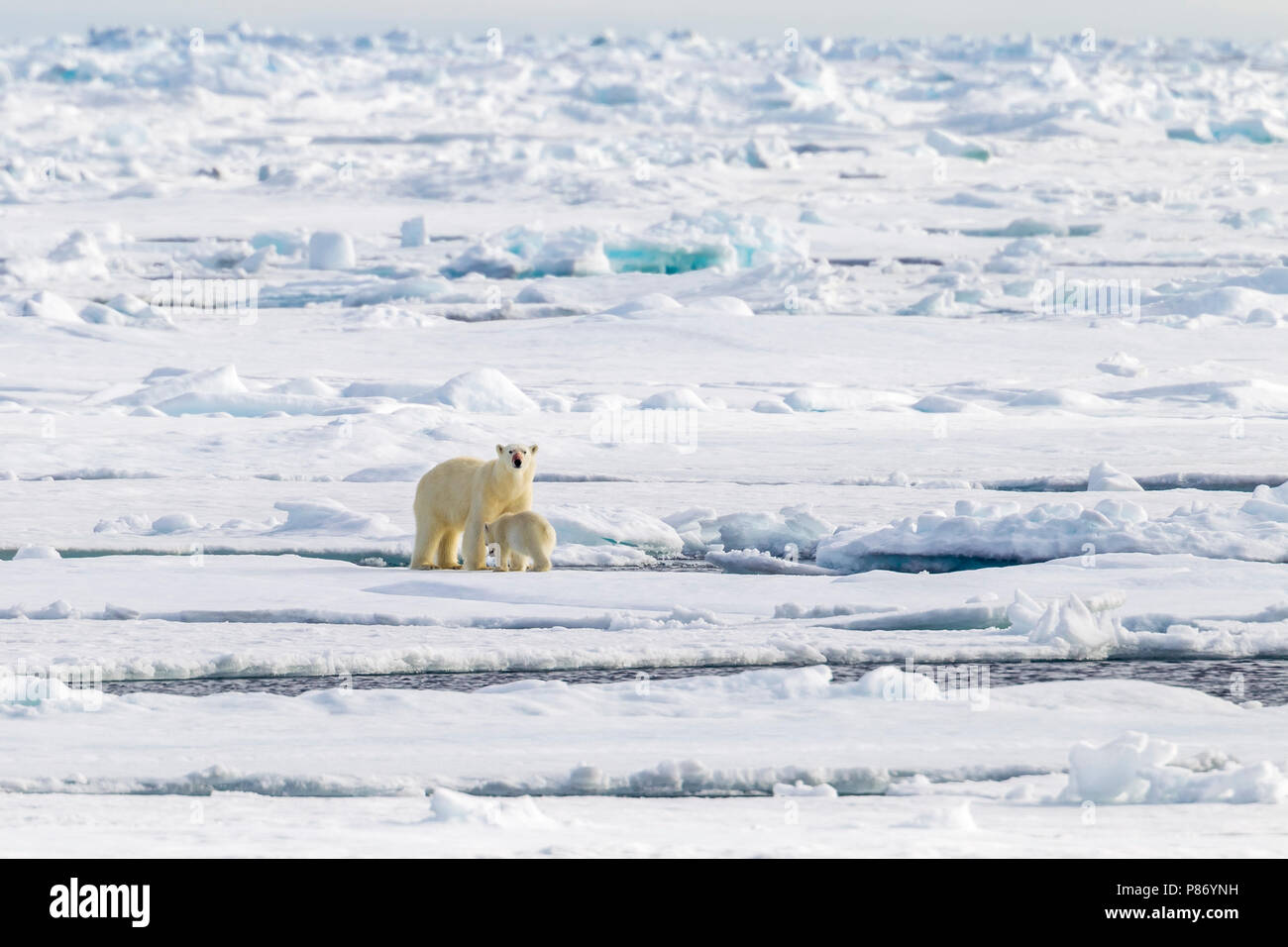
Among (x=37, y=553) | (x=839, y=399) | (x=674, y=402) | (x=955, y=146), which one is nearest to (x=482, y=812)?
(x=37, y=553)

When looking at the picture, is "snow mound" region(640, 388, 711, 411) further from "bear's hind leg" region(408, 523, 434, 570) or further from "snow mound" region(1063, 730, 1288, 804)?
"snow mound" region(1063, 730, 1288, 804)

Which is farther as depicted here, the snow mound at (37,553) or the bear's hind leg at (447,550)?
the snow mound at (37,553)

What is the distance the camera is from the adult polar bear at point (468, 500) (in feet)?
20.5

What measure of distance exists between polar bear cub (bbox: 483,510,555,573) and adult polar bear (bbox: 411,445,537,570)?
5 cm

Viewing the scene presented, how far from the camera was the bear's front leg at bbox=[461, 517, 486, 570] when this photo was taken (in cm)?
634

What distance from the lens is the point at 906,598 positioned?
586 cm

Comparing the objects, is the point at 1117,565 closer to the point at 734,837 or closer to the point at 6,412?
the point at 734,837

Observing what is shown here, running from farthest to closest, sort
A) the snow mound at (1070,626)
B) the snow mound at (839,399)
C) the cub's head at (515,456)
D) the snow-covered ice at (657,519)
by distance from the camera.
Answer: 1. the snow mound at (839,399)
2. the cub's head at (515,456)
3. the snow mound at (1070,626)
4. the snow-covered ice at (657,519)

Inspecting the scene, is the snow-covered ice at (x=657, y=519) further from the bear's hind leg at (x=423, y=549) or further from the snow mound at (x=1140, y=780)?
the bear's hind leg at (x=423, y=549)

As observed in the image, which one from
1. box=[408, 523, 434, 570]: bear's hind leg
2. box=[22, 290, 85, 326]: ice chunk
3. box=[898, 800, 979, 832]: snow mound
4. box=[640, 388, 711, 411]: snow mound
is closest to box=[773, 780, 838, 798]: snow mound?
box=[898, 800, 979, 832]: snow mound

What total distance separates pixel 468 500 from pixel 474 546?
0.16m

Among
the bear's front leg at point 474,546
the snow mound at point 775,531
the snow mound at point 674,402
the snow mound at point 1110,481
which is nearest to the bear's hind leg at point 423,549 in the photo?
the bear's front leg at point 474,546

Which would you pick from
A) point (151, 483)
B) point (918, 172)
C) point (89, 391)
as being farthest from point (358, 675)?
point (918, 172)

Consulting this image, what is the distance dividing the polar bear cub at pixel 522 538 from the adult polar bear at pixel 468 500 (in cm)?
5
